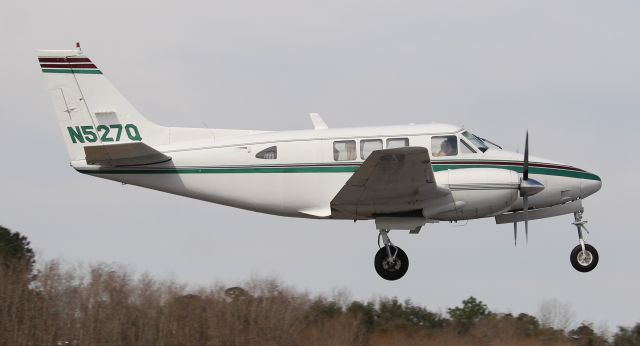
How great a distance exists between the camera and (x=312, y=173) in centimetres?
2406

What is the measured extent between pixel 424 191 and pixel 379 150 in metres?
2.11

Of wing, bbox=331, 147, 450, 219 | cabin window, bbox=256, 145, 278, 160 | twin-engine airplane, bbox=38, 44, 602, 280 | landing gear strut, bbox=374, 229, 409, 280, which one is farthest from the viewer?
landing gear strut, bbox=374, 229, 409, 280

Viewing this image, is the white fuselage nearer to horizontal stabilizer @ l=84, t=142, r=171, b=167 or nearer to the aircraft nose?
the aircraft nose

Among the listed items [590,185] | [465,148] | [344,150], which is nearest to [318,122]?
[344,150]

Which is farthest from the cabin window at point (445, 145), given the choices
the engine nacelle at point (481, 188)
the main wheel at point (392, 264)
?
the main wheel at point (392, 264)

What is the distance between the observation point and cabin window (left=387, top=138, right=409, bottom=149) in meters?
23.5

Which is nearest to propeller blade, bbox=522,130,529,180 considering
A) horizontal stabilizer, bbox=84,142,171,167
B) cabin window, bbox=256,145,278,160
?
cabin window, bbox=256,145,278,160

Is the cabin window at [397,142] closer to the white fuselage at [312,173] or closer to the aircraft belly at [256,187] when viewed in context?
the white fuselage at [312,173]

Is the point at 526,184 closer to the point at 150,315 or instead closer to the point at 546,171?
the point at 546,171

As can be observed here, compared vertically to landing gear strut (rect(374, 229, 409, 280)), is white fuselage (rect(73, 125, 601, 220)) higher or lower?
higher

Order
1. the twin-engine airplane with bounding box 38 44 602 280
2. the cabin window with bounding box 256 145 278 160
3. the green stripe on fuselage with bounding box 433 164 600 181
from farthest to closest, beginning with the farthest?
the cabin window with bounding box 256 145 278 160, the green stripe on fuselage with bounding box 433 164 600 181, the twin-engine airplane with bounding box 38 44 602 280

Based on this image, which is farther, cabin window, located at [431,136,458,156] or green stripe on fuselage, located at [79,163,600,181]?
green stripe on fuselage, located at [79,163,600,181]

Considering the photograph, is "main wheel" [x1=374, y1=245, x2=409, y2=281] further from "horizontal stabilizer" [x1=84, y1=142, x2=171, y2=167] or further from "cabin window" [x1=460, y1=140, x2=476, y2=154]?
"horizontal stabilizer" [x1=84, y1=142, x2=171, y2=167]

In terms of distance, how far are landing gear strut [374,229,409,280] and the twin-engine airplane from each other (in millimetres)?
23
